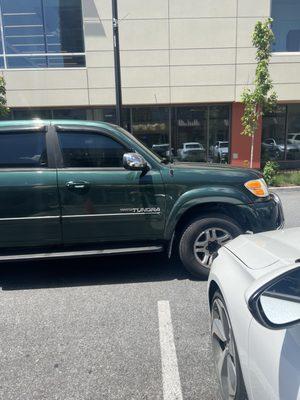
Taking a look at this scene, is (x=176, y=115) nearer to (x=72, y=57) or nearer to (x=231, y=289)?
(x=72, y=57)

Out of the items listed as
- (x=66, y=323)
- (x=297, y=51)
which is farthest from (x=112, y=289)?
(x=297, y=51)

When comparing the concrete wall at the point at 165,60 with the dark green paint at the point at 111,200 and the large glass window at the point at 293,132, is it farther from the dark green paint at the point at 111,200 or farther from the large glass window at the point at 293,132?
the dark green paint at the point at 111,200

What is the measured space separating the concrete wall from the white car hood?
39.3 feet

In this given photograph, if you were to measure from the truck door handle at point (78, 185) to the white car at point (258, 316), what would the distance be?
2020 millimetres

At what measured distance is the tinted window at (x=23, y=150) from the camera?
4.20 metres

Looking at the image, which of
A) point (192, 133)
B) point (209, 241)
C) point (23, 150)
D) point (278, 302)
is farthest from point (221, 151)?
point (278, 302)

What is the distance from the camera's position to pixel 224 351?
7.57ft

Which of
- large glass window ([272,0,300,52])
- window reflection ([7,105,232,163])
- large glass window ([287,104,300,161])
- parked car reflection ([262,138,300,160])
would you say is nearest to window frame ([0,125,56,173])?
window reflection ([7,105,232,163])

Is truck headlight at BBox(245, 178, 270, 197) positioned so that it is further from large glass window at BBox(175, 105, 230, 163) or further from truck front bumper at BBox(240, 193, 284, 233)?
large glass window at BBox(175, 105, 230, 163)

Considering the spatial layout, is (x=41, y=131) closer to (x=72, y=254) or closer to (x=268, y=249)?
(x=72, y=254)

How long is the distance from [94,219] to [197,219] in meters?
1.24

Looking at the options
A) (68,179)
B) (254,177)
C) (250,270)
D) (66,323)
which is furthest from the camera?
(254,177)

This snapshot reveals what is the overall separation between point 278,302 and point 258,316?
12 cm

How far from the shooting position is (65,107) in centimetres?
1424
